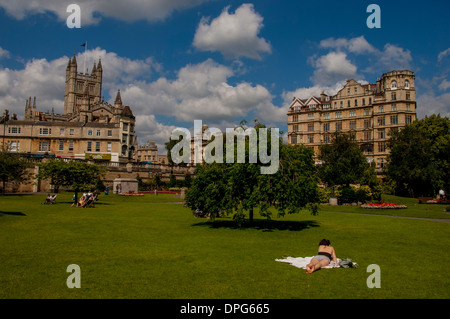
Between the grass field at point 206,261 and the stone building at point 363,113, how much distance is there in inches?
2315

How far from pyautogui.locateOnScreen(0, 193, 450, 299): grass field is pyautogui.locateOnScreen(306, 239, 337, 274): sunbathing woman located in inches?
10.3

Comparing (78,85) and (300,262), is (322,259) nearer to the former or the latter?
(300,262)

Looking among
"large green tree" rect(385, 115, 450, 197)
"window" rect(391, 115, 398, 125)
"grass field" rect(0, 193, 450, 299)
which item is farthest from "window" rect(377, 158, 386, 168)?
"grass field" rect(0, 193, 450, 299)

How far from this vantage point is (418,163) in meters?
Result: 54.5

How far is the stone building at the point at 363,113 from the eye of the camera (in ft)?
249

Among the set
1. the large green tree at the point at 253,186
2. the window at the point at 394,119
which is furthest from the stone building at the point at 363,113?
the large green tree at the point at 253,186

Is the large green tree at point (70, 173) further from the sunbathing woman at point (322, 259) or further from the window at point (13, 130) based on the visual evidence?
the window at point (13, 130)

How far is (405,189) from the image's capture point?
196 ft

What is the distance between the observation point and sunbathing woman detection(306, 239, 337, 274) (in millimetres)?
11222

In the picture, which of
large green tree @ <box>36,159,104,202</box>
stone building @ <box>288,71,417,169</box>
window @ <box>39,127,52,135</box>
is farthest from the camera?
window @ <box>39,127,52,135</box>

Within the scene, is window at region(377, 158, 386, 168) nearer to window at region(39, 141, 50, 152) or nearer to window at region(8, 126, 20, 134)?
window at region(39, 141, 50, 152)

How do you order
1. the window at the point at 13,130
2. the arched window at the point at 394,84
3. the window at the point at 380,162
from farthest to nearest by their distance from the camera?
the window at the point at 13,130, the window at the point at 380,162, the arched window at the point at 394,84
